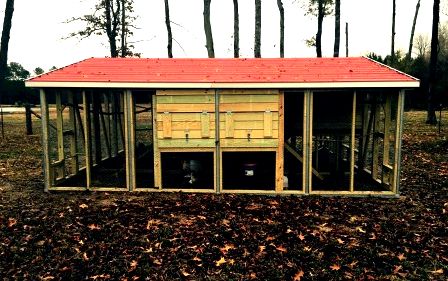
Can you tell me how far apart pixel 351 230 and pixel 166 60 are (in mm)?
7191

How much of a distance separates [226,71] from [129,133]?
3.01 m

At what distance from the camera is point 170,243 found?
6.86 meters

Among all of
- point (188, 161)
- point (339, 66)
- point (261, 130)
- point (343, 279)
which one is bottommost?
point (343, 279)

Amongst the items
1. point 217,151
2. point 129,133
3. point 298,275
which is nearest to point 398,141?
point 217,151

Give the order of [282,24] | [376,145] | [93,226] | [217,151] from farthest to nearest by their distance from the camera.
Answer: [282,24], [376,145], [217,151], [93,226]

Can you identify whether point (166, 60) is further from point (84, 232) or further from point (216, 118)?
point (84, 232)

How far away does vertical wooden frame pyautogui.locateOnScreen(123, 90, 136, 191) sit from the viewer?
9969mm

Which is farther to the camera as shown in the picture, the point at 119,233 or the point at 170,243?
the point at 119,233

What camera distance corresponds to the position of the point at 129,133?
33.1 ft

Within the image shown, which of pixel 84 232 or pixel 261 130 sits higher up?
pixel 261 130

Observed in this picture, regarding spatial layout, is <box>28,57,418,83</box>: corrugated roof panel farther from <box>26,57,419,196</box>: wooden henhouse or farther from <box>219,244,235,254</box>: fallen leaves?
<box>219,244,235,254</box>: fallen leaves

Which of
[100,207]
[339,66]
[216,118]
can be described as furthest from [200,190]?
[339,66]

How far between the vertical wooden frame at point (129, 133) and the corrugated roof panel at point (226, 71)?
0.54 metres

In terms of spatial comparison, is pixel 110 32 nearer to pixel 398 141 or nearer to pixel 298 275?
pixel 398 141
